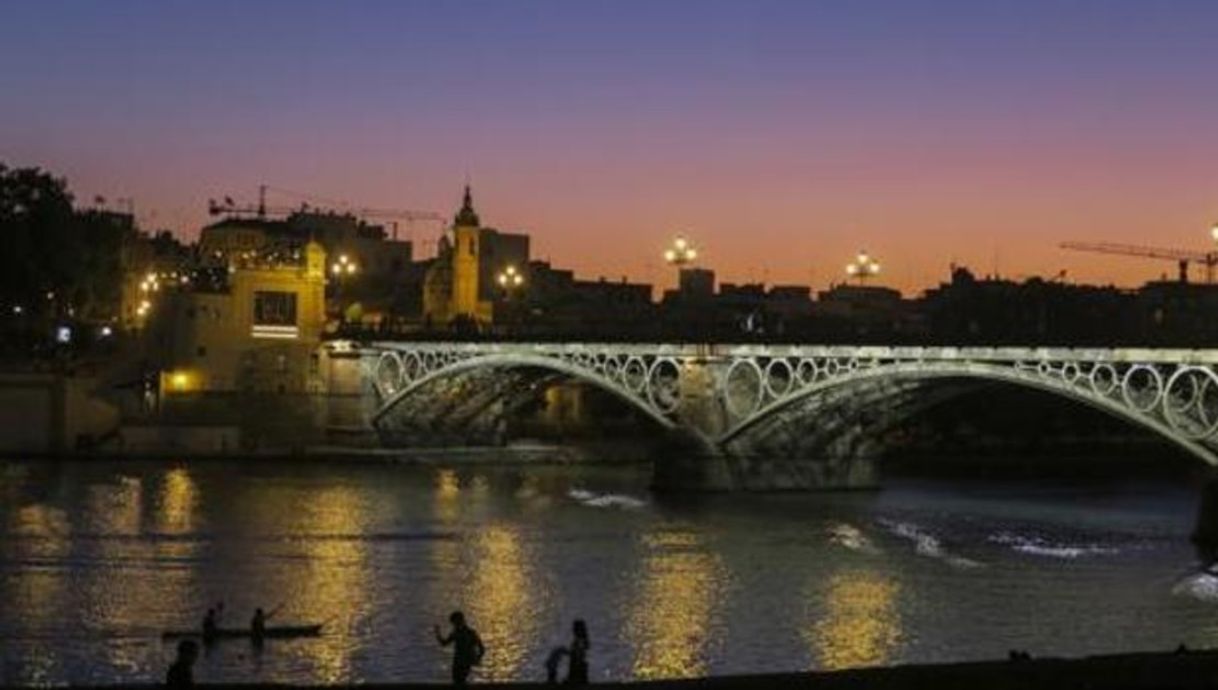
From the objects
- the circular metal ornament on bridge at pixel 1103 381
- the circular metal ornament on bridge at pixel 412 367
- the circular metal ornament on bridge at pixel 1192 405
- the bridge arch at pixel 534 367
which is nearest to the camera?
the circular metal ornament on bridge at pixel 1192 405

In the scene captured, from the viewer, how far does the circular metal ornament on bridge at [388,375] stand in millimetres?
111188

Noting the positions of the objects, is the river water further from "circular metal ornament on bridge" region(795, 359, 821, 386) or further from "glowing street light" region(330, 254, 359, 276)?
"glowing street light" region(330, 254, 359, 276)

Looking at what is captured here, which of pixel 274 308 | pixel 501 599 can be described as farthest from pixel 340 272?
pixel 501 599

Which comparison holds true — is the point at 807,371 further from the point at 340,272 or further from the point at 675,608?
the point at 340,272

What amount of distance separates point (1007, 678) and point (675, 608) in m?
26.1

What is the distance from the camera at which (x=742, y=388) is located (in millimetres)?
87750

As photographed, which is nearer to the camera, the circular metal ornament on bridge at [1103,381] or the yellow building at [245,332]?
the circular metal ornament on bridge at [1103,381]

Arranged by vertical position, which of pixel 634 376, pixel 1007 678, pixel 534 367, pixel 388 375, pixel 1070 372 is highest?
pixel 1070 372

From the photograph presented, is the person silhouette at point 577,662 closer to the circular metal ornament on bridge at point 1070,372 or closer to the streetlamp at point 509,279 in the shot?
the circular metal ornament on bridge at point 1070,372

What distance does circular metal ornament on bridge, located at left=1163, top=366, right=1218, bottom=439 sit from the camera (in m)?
66.1

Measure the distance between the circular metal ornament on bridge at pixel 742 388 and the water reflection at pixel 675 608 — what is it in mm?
20190

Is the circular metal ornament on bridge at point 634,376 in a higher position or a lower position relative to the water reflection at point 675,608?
higher

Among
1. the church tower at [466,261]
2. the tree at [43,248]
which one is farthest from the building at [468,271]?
the tree at [43,248]

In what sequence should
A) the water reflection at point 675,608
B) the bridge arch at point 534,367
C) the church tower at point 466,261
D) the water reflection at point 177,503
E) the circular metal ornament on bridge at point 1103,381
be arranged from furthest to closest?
the church tower at point 466,261
the bridge arch at point 534,367
the circular metal ornament on bridge at point 1103,381
the water reflection at point 177,503
the water reflection at point 675,608
